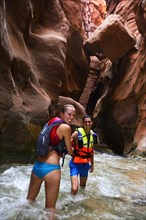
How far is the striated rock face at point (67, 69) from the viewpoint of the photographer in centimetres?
832

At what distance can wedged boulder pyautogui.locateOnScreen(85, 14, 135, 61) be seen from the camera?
19375 millimetres

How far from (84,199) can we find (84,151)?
3.19ft

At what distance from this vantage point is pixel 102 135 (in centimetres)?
2497

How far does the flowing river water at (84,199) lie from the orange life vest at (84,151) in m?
0.74

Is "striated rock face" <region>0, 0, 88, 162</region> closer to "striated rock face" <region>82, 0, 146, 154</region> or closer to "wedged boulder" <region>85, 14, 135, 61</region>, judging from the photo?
"wedged boulder" <region>85, 14, 135, 61</region>

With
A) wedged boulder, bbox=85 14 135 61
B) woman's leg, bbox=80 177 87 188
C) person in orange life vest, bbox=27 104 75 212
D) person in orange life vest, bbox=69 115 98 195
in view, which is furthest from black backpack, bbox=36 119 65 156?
wedged boulder, bbox=85 14 135 61

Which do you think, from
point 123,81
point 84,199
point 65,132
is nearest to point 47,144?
point 65,132

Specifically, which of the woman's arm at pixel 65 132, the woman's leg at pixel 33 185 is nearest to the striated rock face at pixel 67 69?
the woman's leg at pixel 33 185

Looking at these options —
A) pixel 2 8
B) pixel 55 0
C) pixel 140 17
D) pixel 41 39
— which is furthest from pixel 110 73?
pixel 2 8

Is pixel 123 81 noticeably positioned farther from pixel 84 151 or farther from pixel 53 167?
pixel 53 167

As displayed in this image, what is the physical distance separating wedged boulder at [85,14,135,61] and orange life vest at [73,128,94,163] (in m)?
15.0

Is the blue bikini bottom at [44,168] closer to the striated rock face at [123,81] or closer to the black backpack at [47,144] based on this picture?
the black backpack at [47,144]

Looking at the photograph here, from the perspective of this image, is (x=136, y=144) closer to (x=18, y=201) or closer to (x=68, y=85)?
(x=68, y=85)

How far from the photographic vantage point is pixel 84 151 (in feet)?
19.4
